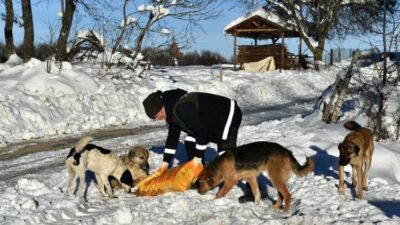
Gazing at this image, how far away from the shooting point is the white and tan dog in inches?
282

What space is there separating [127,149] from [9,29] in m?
13.6

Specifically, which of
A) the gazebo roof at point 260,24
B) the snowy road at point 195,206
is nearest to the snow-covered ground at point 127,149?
the snowy road at point 195,206

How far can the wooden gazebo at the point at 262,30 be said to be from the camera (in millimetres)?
A: 38188

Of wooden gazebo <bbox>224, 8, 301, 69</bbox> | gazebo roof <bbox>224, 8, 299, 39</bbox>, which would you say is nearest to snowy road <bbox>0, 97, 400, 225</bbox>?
wooden gazebo <bbox>224, 8, 301, 69</bbox>

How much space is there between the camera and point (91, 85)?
18.4 metres

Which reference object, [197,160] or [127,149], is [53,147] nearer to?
[127,149]

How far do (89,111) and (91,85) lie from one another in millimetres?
2408

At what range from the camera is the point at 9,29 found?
2245 cm

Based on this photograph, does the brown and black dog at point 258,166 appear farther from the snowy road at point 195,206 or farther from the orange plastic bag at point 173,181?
the orange plastic bag at point 173,181

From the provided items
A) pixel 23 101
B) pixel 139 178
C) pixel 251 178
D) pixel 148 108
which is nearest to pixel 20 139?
pixel 23 101

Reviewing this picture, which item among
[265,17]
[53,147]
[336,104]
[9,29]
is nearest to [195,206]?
[53,147]

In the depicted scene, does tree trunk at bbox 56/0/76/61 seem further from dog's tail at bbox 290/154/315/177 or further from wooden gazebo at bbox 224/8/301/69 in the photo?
wooden gazebo at bbox 224/8/301/69

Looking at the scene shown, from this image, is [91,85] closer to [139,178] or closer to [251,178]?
[139,178]

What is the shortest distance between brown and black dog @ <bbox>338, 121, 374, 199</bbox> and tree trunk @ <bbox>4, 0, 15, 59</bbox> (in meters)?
18.4
